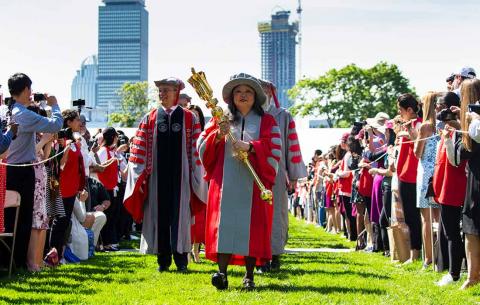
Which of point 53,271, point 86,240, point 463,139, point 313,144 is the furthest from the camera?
point 313,144

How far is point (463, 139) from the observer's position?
27.6ft

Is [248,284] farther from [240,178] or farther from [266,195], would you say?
[240,178]

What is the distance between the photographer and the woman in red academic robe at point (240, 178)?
8594 mm

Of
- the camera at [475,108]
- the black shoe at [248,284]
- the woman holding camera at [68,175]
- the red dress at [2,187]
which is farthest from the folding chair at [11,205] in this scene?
the camera at [475,108]

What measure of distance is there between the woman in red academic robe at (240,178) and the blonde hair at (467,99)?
177 centimetres

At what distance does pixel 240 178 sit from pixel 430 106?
8.80 ft

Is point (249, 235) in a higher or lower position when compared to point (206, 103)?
lower

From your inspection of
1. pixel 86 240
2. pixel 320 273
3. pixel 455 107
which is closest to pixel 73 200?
pixel 86 240

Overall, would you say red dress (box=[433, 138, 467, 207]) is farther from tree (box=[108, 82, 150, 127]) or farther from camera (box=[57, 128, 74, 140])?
tree (box=[108, 82, 150, 127])

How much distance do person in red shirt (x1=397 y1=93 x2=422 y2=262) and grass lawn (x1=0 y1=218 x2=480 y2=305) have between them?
0.55m

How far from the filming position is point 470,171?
8.46 meters

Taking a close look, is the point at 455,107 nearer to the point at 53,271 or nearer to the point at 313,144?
the point at 53,271

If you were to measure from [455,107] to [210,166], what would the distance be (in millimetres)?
2430

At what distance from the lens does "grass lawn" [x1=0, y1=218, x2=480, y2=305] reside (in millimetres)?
7898
